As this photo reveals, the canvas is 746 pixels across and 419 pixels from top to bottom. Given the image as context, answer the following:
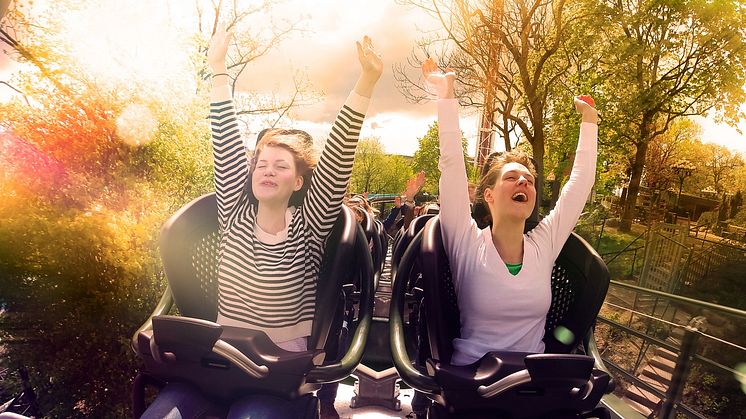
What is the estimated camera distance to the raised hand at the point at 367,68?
5.44ft

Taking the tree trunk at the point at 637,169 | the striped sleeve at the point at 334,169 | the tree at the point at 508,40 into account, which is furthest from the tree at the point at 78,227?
the tree trunk at the point at 637,169

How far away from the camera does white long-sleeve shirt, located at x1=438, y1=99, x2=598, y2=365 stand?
1.65 meters

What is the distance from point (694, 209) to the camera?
28250 millimetres

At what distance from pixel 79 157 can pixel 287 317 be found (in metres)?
2.83

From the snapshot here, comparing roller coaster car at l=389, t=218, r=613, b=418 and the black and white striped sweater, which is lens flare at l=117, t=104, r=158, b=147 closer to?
the black and white striped sweater

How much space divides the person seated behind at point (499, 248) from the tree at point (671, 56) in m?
10.6

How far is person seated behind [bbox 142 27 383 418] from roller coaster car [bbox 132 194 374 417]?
0.32 feet

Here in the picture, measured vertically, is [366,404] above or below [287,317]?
below

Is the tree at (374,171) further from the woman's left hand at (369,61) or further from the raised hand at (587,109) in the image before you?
the woman's left hand at (369,61)

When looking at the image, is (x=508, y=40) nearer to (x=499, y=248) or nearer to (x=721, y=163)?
(x=499, y=248)

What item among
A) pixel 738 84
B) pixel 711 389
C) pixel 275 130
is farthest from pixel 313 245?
pixel 738 84

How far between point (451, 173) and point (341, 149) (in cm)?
43

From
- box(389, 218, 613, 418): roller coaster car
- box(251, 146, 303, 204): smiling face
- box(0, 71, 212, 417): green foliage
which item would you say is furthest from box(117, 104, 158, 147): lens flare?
box(389, 218, 613, 418): roller coaster car

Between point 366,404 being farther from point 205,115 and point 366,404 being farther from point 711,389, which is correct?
point 711,389
